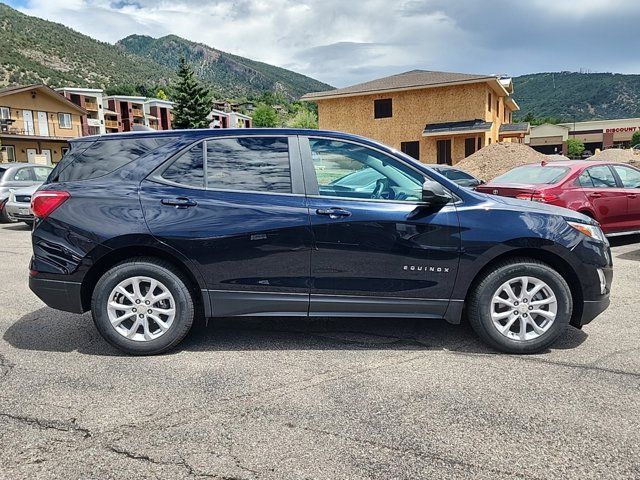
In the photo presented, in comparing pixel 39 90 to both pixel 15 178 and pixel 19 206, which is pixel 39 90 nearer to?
pixel 15 178

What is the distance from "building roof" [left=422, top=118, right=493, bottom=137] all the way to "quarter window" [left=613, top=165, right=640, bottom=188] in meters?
21.0

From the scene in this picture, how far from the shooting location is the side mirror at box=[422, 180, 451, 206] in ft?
12.6

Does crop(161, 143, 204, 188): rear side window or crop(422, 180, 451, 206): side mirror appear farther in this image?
crop(161, 143, 204, 188): rear side window

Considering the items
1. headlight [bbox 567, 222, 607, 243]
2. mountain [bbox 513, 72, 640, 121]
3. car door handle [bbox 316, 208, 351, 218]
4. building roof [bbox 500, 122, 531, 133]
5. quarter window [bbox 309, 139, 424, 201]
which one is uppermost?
mountain [bbox 513, 72, 640, 121]

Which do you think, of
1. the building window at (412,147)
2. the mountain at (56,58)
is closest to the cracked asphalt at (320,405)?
the building window at (412,147)

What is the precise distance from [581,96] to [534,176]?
135184mm

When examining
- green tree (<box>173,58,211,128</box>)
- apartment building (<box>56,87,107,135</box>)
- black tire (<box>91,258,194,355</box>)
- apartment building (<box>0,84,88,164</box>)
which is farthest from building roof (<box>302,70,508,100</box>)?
apartment building (<box>56,87,107,135</box>)

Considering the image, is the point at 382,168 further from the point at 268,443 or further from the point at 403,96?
the point at 403,96

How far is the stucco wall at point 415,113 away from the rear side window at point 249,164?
29554 mm

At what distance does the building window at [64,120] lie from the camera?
51219 mm

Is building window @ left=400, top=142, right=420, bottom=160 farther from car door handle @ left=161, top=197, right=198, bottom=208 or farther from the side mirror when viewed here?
car door handle @ left=161, top=197, right=198, bottom=208

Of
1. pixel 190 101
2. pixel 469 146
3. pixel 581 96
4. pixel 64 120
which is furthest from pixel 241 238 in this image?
pixel 581 96

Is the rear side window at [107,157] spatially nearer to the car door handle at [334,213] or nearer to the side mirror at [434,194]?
the car door handle at [334,213]

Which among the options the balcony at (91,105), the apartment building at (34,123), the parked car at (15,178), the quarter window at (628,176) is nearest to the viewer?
the quarter window at (628,176)
